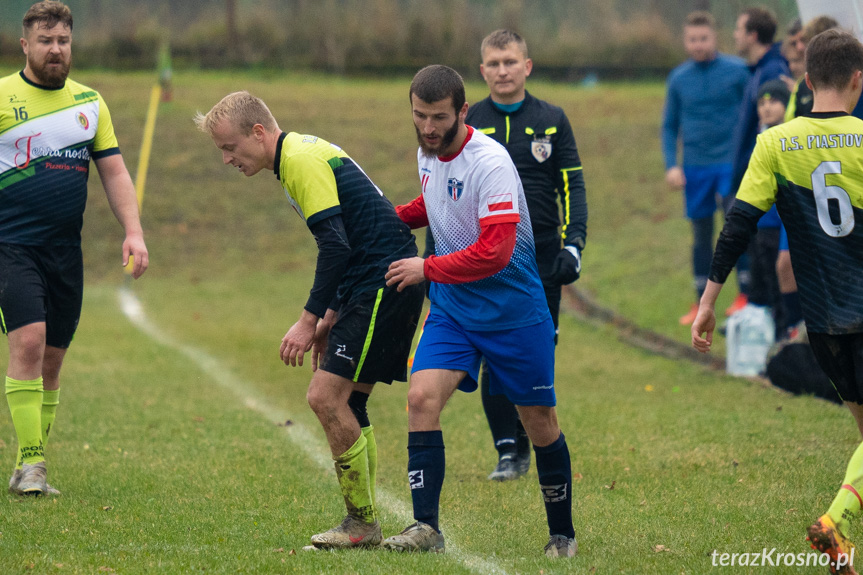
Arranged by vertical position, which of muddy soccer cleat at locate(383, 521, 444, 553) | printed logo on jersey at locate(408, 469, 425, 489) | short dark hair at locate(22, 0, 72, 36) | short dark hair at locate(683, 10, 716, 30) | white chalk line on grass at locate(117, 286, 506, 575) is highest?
short dark hair at locate(683, 10, 716, 30)

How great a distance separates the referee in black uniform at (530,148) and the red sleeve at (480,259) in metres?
1.78

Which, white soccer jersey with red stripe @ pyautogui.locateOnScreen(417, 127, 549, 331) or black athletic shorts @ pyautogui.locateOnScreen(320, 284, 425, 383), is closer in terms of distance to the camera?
white soccer jersey with red stripe @ pyautogui.locateOnScreen(417, 127, 549, 331)

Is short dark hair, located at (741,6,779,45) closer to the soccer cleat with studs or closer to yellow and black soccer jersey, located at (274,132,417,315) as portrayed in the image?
yellow and black soccer jersey, located at (274,132,417,315)

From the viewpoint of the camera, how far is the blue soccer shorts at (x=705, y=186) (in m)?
10.8

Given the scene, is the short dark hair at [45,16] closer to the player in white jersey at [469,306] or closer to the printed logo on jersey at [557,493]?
the player in white jersey at [469,306]

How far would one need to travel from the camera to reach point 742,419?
24.9ft

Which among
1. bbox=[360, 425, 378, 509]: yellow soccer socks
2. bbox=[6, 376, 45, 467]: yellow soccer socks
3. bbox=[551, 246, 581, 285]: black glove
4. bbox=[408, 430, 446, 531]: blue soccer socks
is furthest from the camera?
bbox=[6, 376, 45, 467]: yellow soccer socks

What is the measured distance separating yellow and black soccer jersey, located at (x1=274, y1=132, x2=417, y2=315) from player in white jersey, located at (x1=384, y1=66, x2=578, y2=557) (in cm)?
18

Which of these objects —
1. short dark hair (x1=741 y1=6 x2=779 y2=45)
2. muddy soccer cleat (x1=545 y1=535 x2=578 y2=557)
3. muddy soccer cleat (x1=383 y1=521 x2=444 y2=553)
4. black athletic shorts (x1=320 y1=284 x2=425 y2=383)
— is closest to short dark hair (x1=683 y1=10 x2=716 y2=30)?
short dark hair (x1=741 y1=6 x2=779 y2=45)

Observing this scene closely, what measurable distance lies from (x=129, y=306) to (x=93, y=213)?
6470mm

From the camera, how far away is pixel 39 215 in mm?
5727

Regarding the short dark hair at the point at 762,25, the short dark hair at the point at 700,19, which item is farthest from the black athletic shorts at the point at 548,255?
the short dark hair at the point at 700,19

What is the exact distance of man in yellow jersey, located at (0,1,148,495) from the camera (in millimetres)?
5605

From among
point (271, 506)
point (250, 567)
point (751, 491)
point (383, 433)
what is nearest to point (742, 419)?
point (751, 491)
